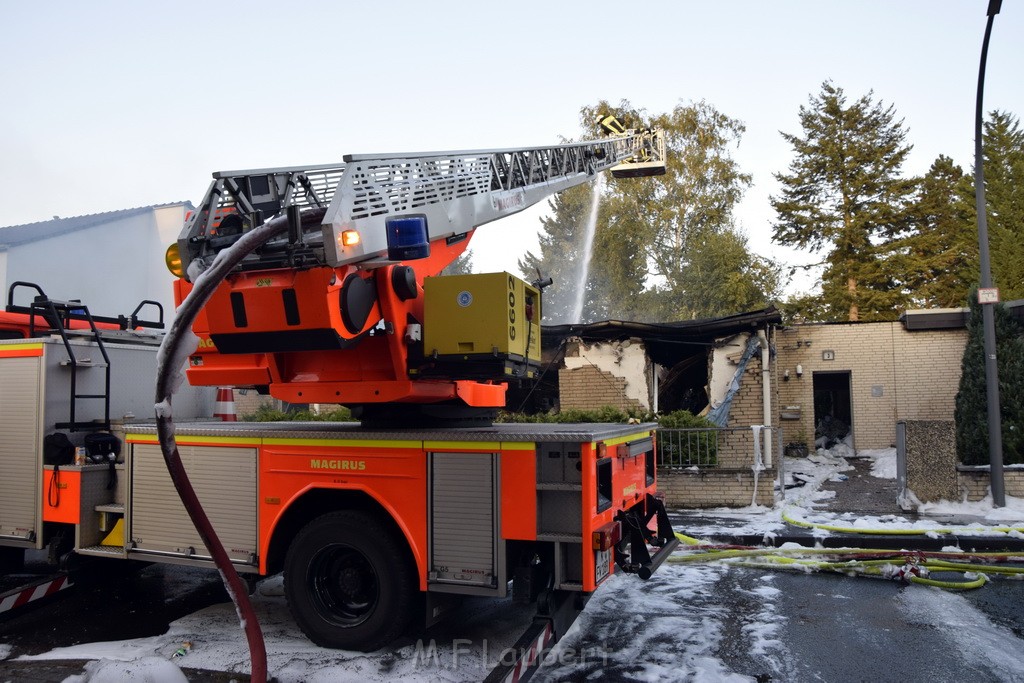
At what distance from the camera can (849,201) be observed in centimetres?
2975

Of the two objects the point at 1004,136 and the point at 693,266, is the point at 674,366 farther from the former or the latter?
the point at 1004,136

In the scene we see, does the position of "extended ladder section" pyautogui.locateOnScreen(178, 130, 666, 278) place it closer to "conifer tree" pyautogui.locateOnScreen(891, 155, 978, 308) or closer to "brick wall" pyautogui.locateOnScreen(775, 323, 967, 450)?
"brick wall" pyautogui.locateOnScreen(775, 323, 967, 450)

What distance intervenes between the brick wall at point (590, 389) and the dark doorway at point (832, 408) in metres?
6.15

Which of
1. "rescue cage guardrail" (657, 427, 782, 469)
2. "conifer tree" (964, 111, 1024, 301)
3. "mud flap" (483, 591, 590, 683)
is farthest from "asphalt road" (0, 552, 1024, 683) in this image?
"conifer tree" (964, 111, 1024, 301)

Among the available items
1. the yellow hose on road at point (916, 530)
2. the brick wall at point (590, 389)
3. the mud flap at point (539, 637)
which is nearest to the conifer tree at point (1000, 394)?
the yellow hose on road at point (916, 530)

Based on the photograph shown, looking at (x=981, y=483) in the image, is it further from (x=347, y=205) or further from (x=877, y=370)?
(x=347, y=205)

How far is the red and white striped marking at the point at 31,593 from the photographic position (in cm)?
620

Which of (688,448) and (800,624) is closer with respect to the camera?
(800,624)

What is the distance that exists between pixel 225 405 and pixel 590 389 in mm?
9167

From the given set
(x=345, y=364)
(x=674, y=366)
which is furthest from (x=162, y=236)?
(x=345, y=364)

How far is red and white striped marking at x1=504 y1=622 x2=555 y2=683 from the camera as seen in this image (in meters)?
4.37

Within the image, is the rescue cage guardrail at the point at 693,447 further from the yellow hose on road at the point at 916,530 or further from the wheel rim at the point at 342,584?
the wheel rim at the point at 342,584

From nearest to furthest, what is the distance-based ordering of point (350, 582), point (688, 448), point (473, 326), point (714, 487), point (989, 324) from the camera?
point (473, 326)
point (350, 582)
point (989, 324)
point (714, 487)
point (688, 448)

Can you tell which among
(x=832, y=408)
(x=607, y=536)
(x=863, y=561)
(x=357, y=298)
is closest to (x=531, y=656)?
(x=607, y=536)
